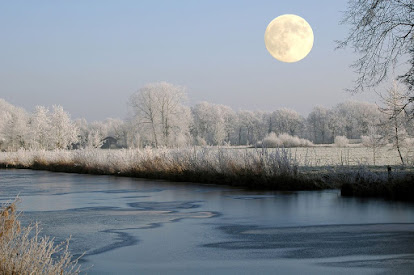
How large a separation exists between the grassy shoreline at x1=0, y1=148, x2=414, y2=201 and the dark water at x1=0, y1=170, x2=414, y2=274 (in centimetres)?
121

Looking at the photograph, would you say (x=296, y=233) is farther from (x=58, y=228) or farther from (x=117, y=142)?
(x=117, y=142)

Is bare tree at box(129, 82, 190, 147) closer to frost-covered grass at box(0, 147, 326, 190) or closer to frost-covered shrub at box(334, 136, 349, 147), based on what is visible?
frost-covered shrub at box(334, 136, 349, 147)

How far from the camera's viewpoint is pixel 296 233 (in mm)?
10445

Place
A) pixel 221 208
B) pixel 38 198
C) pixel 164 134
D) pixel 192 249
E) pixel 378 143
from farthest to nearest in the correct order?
pixel 164 134
pixel 378 143
pixel 38 198
pixel 221 208
pixel 192 249

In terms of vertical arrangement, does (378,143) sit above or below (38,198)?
above

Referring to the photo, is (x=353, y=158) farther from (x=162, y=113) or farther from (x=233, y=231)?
(x=162, y=113)

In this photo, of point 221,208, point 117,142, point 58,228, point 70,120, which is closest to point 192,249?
point 58,228

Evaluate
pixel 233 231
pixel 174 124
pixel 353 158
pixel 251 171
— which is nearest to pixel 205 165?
pixel 251 171

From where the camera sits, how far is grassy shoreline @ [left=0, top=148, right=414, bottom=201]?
57.0ft

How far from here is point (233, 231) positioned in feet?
35.2

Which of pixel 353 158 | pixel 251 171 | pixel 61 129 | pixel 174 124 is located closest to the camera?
pixel 251 171

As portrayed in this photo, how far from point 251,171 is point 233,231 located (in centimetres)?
1086

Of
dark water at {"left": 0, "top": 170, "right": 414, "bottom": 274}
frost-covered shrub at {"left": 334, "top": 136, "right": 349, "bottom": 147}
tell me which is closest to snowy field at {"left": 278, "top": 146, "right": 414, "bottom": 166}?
dark water at {"left": 0, "top": 170, "right": 414, "bottom": 274}

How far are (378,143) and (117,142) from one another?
109 m
